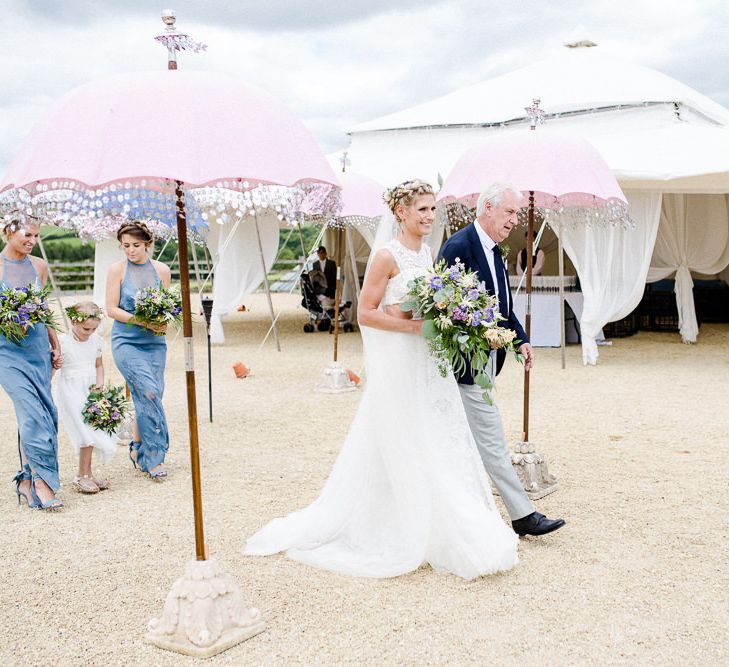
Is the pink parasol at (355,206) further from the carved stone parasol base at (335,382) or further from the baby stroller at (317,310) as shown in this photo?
the baby stroller at (317,310)

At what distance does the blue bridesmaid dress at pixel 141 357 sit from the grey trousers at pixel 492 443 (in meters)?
2.27

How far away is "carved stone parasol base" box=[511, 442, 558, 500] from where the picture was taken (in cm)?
505

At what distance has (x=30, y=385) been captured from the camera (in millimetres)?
4738

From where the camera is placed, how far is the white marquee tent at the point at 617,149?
432 inches

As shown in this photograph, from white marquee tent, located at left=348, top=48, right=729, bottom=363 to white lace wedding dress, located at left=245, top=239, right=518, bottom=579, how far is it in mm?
7405

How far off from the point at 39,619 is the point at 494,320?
7.46 ft

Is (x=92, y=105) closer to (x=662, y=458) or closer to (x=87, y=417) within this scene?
(x=87, y=417)

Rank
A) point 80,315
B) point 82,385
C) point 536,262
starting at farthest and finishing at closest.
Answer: point 536,262, point 82,385, point 80,315

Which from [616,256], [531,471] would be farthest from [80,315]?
[616,256]

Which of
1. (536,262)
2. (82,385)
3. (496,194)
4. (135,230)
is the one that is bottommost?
(82,385)

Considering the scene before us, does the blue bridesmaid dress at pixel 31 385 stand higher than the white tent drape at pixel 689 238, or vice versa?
the white tent drape at pixel 689 238

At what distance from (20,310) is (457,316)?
2.49m

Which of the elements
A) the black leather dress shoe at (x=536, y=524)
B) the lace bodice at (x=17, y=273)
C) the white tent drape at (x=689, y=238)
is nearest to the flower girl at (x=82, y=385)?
the lace bodice at (x=17, y=273)

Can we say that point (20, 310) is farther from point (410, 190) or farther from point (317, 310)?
point (317, 310)
